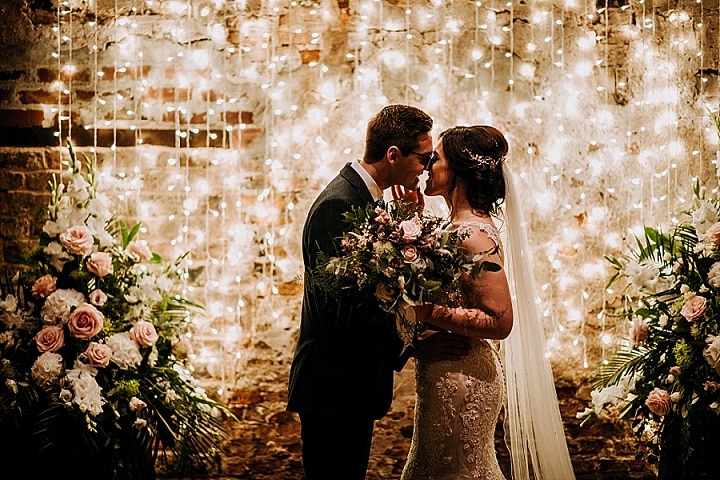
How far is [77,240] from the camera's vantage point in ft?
12.5

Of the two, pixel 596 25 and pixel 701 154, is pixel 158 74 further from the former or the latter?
pixel 701 154

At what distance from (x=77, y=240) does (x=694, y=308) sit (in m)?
2.81

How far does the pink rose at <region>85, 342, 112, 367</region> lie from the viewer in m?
3.69

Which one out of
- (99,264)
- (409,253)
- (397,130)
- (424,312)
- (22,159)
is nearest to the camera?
(409,253)

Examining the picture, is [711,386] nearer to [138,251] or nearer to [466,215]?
[466,215]

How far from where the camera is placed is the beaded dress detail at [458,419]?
3.07 m

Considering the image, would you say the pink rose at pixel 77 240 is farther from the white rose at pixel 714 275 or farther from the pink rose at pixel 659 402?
the white rose at pixel 714 275

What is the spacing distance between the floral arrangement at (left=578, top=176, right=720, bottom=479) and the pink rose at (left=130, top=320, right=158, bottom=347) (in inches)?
87.5

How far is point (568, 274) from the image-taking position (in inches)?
185

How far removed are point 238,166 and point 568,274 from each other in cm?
196

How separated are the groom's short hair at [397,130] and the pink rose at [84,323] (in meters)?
1.48

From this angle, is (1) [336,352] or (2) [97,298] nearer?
(1) [336,352]

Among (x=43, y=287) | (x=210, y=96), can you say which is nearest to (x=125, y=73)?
(x=210, y=96)

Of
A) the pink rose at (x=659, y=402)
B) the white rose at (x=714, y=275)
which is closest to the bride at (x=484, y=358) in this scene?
the pink rose at (x=659, y=402)
